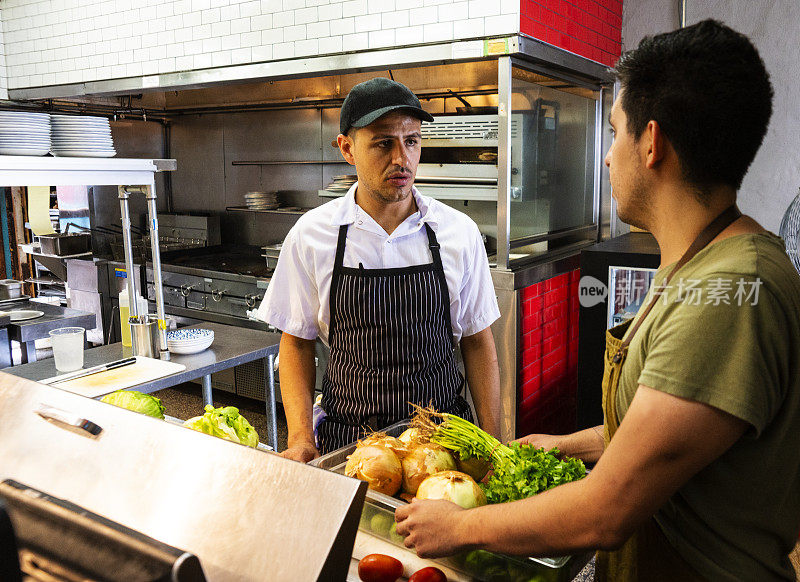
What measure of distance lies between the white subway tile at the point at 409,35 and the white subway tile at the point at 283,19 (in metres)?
0.80

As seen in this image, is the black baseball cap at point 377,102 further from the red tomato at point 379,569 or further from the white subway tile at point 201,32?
the white subway tile at point 201,32

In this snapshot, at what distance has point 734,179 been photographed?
3.57 ft

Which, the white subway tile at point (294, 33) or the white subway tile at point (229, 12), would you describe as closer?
the white subway tile at point (294, 33)

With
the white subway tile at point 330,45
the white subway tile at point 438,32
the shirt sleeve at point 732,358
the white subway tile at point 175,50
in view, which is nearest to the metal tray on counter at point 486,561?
the shirt sleeve at point 732,358

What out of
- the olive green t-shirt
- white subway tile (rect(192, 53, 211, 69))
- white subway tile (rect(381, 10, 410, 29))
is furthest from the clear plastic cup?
the olive green t-shirt

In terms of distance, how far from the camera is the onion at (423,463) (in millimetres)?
1410

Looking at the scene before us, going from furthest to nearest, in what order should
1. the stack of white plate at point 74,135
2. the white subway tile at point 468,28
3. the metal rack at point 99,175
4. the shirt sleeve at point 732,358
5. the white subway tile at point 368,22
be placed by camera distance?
the white subway tile at point 368,22 < the white subway tile at point 468,28 < the stack of white plate at point 74,135 < the metal rack at point 99,175 < the shirt sleeve at point 732,358

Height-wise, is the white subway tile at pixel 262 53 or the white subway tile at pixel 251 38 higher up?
the white subway tile at pixel 251 38

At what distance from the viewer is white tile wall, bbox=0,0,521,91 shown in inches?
143

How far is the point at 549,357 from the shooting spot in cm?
420

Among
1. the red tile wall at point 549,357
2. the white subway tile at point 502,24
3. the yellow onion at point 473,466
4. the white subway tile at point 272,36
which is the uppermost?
the white subway tile at point 272,36

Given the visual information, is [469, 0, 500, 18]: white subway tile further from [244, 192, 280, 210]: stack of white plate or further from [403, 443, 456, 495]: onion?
[244, 192, 280, 210]: stack of white plate

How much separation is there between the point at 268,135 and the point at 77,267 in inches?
88.8

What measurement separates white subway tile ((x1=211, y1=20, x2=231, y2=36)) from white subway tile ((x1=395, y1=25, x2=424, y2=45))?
4.37 ft
